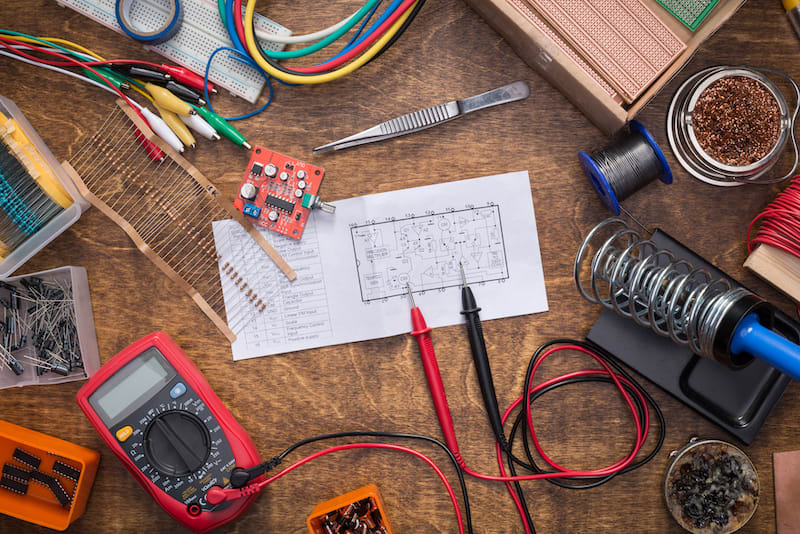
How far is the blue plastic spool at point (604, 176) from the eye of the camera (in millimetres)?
1117

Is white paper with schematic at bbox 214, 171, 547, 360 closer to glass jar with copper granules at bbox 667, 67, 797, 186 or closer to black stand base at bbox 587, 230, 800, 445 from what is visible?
black stand base at bbox 587, 230, 800, 445

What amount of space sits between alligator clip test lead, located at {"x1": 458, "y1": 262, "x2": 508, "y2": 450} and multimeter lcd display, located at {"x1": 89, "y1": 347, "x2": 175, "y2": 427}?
655mm

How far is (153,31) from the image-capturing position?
1.20 m

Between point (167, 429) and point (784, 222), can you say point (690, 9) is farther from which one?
point (167, 429)

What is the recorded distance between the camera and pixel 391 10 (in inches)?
45.8

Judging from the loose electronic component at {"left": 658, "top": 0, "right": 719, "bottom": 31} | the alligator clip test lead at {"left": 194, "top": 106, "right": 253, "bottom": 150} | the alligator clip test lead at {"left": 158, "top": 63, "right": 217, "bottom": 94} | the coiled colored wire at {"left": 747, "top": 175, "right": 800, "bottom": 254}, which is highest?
the loose electronic component at {"left": 658, "top": 0, "right": 719, "bottom": 31}

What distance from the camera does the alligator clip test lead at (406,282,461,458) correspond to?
3.88 ft

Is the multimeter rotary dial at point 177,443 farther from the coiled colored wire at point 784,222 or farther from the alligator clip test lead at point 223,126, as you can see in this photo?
the coiled colored wire at point 784,222

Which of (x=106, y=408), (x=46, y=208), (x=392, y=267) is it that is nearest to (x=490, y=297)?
(x=392, y=267)

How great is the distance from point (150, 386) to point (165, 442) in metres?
0.12

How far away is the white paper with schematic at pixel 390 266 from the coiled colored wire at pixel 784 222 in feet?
1.60

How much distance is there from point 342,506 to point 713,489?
80cm

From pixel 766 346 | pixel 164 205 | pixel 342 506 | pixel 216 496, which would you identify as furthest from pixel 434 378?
pixel 164 205

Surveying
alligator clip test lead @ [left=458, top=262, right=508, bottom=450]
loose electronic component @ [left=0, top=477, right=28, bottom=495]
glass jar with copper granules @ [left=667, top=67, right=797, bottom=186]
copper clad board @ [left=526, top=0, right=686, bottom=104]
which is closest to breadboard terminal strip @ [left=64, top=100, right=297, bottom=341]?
alligator clip test lead @ [left=458, top=262, right=508, bottom=450]
